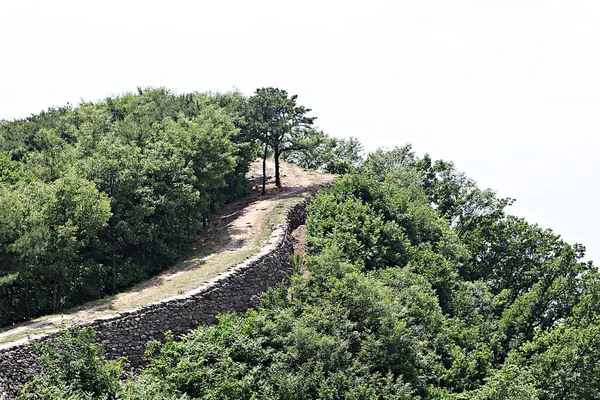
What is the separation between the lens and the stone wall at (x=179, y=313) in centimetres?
2477

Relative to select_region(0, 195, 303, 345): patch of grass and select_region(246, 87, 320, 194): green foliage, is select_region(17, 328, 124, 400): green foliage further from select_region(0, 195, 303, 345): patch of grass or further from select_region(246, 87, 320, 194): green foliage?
select_region(246, 87, 320, 194): green foliage

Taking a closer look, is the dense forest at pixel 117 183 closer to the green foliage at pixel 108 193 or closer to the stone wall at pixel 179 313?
the green foliage at pixel 108 193

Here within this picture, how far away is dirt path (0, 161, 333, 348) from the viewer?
2886cm

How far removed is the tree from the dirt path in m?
3.79

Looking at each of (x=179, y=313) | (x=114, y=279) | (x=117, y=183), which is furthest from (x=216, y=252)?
(x=179, y=313)

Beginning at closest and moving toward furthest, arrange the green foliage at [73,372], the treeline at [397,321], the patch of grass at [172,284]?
1. the green foliage at [73,372]
2. the treeline at [397,321]
3. the patch of grass at [172,284]

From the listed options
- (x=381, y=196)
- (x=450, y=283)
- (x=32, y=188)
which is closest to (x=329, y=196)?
(x=381, y=196)

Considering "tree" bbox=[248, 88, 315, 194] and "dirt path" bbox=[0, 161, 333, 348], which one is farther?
"tree" bbox=[248, 88, 315, 194]

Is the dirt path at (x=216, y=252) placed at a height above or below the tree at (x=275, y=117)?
below

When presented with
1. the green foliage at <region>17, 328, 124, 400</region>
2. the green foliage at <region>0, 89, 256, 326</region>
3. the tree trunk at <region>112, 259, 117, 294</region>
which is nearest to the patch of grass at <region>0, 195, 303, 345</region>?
the tree trunk at <region>112, 259, 117, 294</region>

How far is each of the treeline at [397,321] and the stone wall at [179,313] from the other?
744 millimetres

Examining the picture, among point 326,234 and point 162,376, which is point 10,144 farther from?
point 162,376

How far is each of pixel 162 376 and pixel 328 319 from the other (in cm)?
751

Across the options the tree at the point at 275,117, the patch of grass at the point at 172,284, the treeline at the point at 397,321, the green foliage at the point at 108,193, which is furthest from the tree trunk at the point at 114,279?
the tree at the point at 275,117
